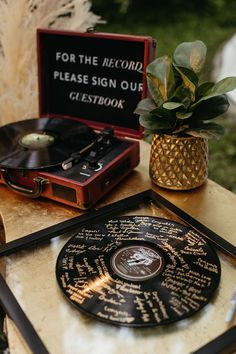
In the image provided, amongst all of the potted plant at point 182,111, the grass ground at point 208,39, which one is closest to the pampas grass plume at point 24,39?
the potted plant at point 182,111

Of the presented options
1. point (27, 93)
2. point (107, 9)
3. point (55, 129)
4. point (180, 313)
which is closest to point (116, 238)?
point (180, 313)

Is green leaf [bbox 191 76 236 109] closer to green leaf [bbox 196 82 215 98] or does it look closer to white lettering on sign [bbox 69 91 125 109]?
green leaf [bbox 196 82 215 98]

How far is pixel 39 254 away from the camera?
0.88 meters

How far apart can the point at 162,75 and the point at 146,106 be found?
3.2 inches

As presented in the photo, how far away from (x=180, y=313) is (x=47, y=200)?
0.49 m

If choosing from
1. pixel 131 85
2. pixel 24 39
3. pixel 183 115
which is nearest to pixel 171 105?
pixel 183 115

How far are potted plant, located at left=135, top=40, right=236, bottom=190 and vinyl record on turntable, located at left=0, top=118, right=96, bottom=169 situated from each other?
8.2 inches

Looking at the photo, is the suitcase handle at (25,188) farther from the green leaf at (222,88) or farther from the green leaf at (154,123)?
the green leaf at (222,88)

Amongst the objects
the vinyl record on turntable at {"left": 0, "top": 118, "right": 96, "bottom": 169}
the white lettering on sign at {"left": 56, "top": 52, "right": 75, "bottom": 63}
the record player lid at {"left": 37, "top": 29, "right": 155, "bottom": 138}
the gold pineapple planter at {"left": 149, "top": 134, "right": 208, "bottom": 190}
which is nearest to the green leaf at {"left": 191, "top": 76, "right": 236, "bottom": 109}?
the gold pineapple planter at {"left": 149, "top": 134, "right": 208, "bottom": 190}

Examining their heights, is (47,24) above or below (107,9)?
above

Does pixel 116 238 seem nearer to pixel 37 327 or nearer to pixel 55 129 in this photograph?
pixel 37 327

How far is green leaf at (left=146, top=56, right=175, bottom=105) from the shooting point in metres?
1.00

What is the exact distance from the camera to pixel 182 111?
976 mm

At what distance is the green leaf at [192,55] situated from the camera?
98cm
